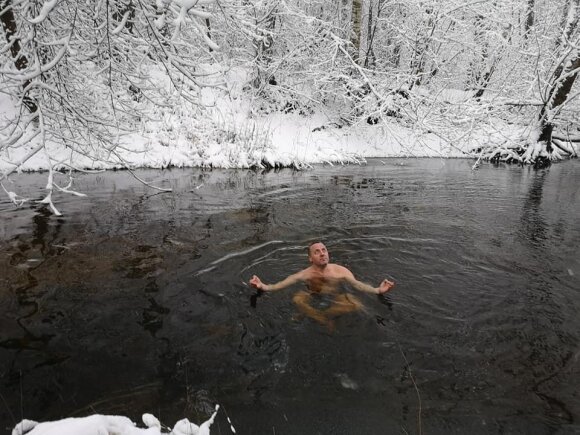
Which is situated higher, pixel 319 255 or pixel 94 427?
pixel 319 255

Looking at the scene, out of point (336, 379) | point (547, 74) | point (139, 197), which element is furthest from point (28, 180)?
point (547, 74)

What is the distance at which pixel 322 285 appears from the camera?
193 inches

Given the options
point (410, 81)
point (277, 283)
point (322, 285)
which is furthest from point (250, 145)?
point (322, 285)

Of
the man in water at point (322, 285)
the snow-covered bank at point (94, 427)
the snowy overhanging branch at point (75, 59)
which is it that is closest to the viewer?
the snow-covered bank at point (94, 427)

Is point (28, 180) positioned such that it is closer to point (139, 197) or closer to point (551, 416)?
point (139, 197)

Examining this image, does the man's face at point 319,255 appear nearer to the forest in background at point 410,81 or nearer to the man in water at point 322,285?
the man in water at point 322,285

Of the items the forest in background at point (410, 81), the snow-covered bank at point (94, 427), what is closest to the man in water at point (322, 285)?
the snow-covered bank at point (94, 427)

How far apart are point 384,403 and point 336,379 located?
0.43m

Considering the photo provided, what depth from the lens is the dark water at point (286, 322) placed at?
2.92 metres

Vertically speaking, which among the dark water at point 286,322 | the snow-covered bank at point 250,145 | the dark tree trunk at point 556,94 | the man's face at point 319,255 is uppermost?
the dark tree trunk at point 556,94

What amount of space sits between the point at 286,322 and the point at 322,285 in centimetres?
96

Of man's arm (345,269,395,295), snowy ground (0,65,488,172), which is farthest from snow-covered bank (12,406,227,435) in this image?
snowy ground (0,65,488,172)

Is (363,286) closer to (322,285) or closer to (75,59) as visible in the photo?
(322,285)

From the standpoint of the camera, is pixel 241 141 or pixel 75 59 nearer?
pixel 75 59
